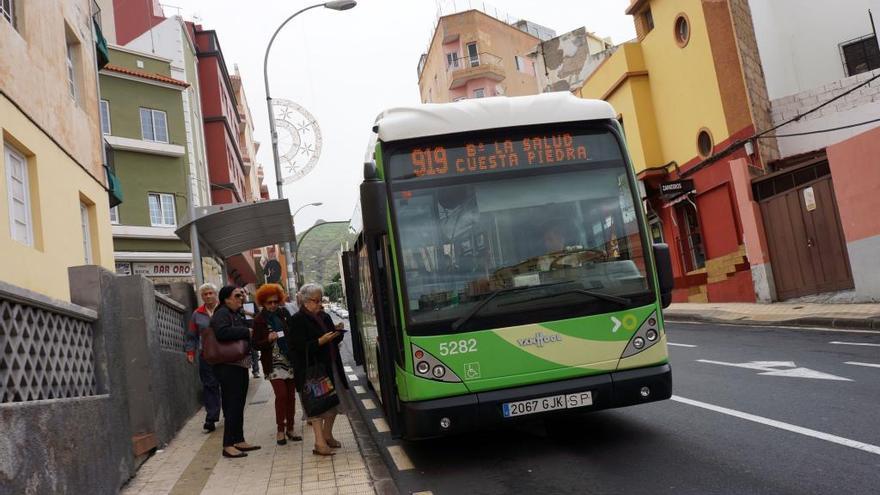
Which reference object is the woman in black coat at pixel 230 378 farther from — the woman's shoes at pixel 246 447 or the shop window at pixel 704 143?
the shop window at pixel 704 143

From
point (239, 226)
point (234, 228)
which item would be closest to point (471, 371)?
point (239, 226)

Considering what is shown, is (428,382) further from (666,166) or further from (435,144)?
(666,166)

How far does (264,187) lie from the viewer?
82.1 meters

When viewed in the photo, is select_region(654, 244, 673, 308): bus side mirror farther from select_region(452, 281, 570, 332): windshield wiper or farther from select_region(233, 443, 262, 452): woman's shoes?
select_region(233, 443, 262, 452): woman's shoes

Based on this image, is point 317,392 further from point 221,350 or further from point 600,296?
point 600,296

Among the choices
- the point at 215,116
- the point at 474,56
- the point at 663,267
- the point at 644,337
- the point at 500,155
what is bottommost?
the point at 644,337

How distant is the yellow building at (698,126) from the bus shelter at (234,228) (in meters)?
10.4

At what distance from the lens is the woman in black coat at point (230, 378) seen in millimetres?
7464

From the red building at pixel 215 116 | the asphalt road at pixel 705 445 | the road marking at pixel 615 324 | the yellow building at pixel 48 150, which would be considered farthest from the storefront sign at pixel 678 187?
the red building at pixel 215 116

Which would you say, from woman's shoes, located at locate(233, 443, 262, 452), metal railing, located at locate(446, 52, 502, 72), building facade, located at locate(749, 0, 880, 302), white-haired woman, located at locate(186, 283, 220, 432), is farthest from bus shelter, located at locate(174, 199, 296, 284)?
metal railing, located at locate(446, 52, 502, 72)

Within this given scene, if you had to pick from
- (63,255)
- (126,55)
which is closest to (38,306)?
(63,255)

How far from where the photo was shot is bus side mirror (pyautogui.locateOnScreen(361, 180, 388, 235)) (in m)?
5.85

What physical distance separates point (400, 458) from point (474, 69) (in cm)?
4358

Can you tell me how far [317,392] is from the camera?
7.29 m
